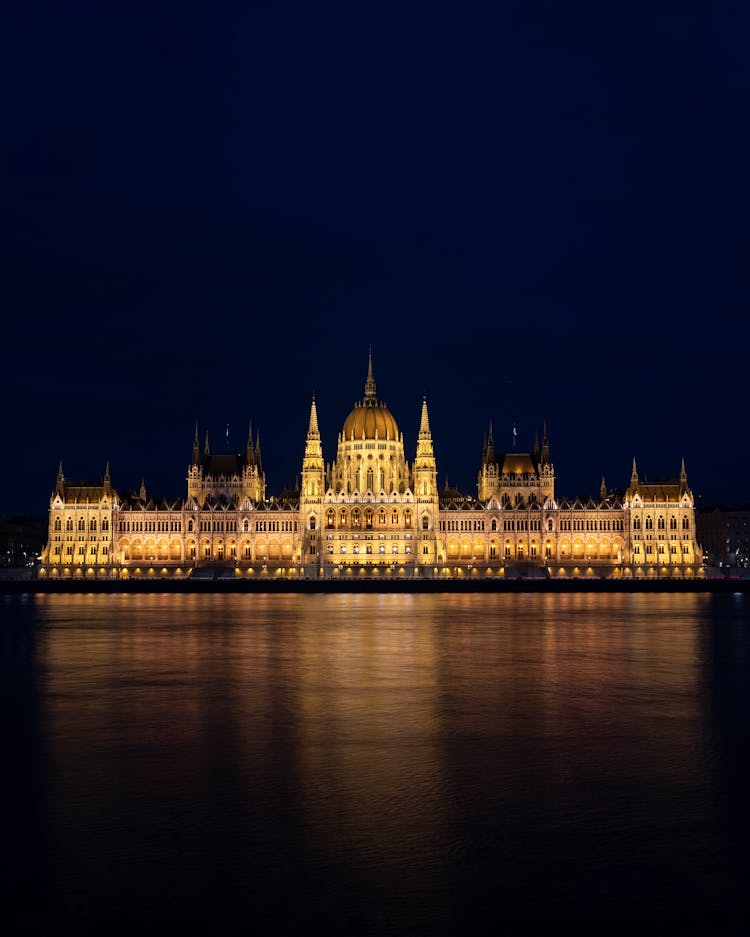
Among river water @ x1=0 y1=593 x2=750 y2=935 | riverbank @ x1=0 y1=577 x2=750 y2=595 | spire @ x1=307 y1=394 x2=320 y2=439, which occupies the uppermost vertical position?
spire @ x1=307 y1=394 x2=320 y2=439

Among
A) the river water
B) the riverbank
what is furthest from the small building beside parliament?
the river water

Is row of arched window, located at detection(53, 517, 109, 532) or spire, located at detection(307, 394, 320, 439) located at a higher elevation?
spire, located at detection(307, 394, 320, 439)

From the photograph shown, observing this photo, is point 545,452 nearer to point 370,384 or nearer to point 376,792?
point 370,384

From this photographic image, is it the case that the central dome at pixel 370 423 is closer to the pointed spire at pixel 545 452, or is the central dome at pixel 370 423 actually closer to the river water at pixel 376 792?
the pointed spire at pixel 545 452

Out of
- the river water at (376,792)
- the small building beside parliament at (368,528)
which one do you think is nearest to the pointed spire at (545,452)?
the small building beside parliament at (368,528)

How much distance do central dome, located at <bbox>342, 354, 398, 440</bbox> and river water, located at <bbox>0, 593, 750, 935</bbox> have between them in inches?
4253

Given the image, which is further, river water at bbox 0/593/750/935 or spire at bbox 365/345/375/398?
spire at bbox 365/345/375/398

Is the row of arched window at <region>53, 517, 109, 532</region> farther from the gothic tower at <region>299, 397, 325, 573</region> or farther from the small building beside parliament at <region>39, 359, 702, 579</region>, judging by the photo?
the gothic tower at <region>299, 397, 325, 573</region>

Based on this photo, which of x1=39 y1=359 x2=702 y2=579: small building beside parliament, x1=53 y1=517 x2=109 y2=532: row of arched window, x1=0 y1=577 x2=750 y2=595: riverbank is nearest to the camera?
x1=0 y1=577 x2=750 y2=595: riverbank

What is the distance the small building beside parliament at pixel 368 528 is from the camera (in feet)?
458

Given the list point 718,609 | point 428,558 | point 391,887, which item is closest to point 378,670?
point 391,887

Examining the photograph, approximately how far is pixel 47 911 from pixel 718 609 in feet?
228

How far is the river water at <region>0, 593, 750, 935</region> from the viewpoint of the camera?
13453mm

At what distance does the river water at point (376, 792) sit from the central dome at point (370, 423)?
108 meters
